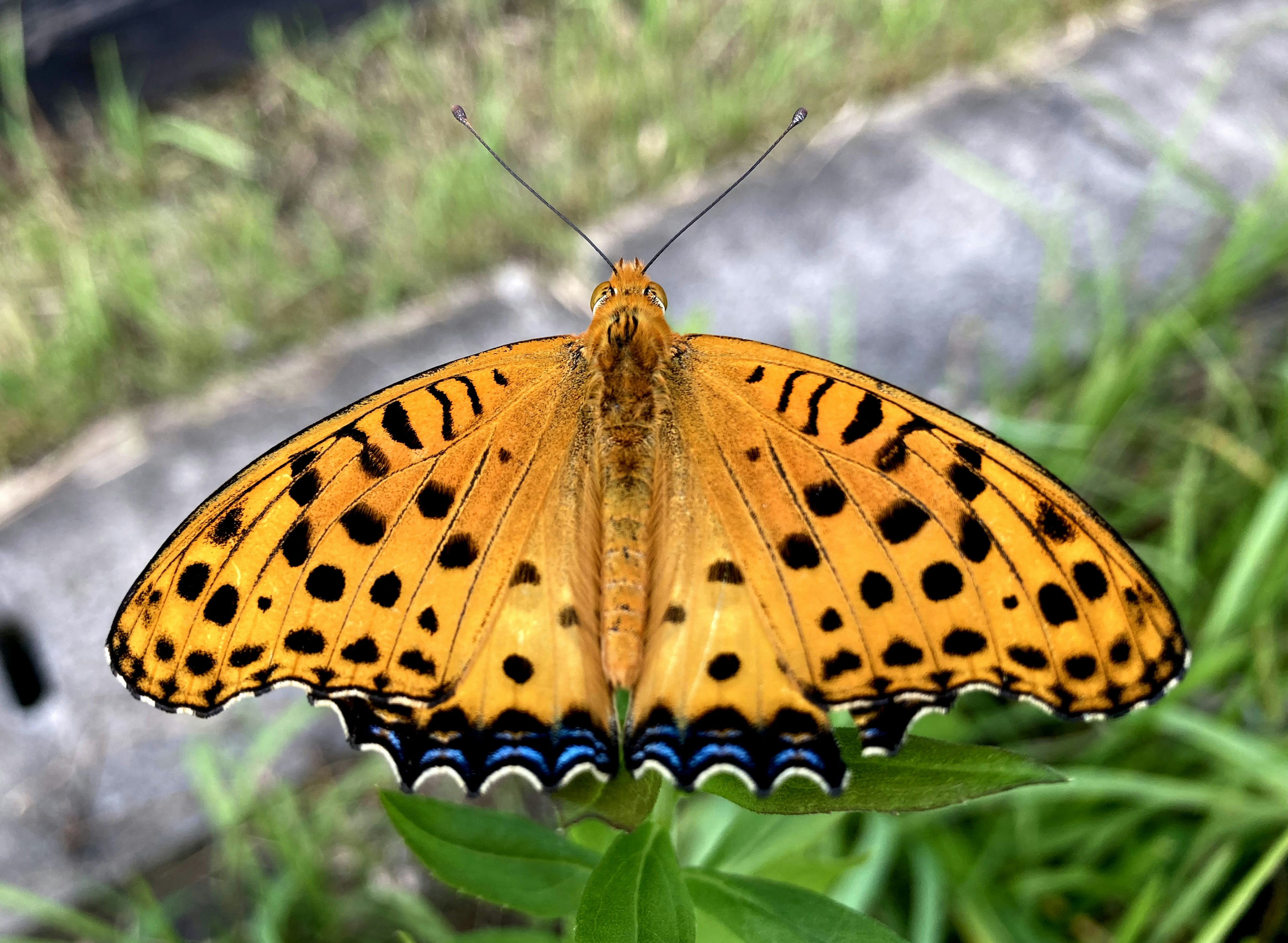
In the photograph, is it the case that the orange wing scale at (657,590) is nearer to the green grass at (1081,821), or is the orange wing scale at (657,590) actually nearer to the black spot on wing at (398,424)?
the black spot on wing at (398,424)

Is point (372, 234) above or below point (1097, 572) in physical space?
above

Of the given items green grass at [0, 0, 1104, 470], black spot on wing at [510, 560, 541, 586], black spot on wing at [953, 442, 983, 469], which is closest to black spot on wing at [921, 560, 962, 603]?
black spot on wing at [953, 442, 983, 469]

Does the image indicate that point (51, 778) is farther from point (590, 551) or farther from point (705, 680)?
point (705, 680)

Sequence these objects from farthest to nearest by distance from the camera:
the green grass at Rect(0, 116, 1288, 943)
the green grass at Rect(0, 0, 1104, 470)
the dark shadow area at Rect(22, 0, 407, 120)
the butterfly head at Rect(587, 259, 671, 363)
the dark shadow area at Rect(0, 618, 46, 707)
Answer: the dark shadow area at Rect(22, 0, 407, 120) → the green grass at Rect(0, 0, 1104, 470) → the dark shadow area at Rect(0, 618, 46, 707) → the green grass at Rect(0, 116, 1288, 943) → the butterfly head at Rect(587, 259, 671, 363)

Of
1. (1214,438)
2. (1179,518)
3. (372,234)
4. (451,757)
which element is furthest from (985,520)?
(372,234)

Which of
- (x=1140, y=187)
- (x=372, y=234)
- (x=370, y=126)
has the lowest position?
(x=1140, y=187)

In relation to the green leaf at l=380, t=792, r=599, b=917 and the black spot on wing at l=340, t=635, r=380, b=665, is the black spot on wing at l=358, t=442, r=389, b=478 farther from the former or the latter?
the green leaf at l=380, t=792, r=599, b=917

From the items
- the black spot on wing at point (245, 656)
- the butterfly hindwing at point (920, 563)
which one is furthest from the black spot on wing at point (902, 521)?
the black spot on wing at point (245, 656)
